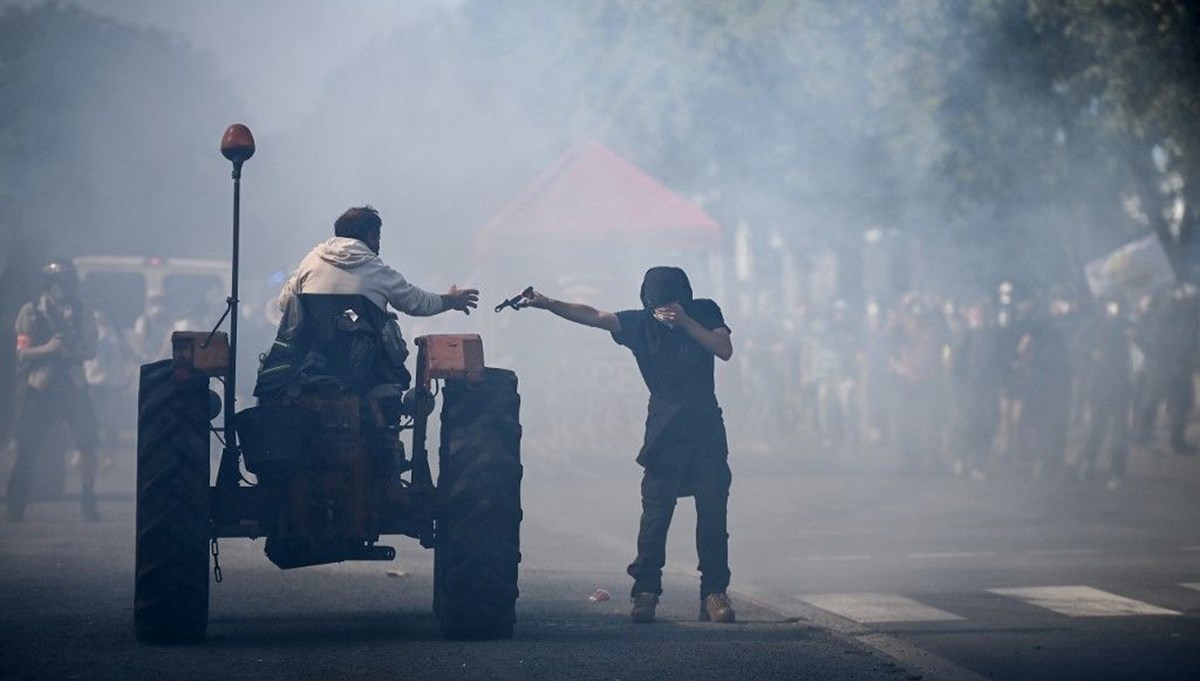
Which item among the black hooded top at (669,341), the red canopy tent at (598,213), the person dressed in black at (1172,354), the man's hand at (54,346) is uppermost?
the red canopy tent at (598,213)

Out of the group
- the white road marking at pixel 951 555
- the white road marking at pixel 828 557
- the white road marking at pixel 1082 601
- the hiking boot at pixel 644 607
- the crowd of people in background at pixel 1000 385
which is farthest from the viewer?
the crowd of people in background at pixel 1000 385

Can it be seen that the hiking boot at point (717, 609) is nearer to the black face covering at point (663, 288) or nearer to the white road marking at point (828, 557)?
the black face covering at point (663, 288)

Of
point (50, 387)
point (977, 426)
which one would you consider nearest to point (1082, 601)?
point (50, 387)

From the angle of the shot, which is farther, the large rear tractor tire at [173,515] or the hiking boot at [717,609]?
the hiking boot at [717,609]

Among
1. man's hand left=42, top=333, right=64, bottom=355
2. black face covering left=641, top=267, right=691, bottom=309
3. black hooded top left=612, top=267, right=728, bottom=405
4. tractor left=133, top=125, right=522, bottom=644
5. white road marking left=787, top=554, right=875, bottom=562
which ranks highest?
man's hand left=42, top=333, right=64, bottom=355

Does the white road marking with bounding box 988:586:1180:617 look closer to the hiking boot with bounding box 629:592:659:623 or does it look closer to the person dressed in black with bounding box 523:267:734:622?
the person dressed in black with bounding box 523:267:734:622

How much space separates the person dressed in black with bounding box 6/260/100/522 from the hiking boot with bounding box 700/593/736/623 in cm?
649

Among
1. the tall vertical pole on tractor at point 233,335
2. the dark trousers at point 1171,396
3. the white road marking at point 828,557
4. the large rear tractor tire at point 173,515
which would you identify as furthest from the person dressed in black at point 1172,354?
the large rear tractor tire at point 173,515

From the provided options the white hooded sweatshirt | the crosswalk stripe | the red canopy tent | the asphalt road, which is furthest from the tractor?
the red canopy tent

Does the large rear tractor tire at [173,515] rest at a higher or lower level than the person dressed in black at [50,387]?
lower

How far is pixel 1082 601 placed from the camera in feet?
33.4

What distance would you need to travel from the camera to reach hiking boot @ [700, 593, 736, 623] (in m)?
8.69

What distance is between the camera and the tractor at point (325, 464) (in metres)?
7.52

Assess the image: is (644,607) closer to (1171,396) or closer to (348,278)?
(348,278)
